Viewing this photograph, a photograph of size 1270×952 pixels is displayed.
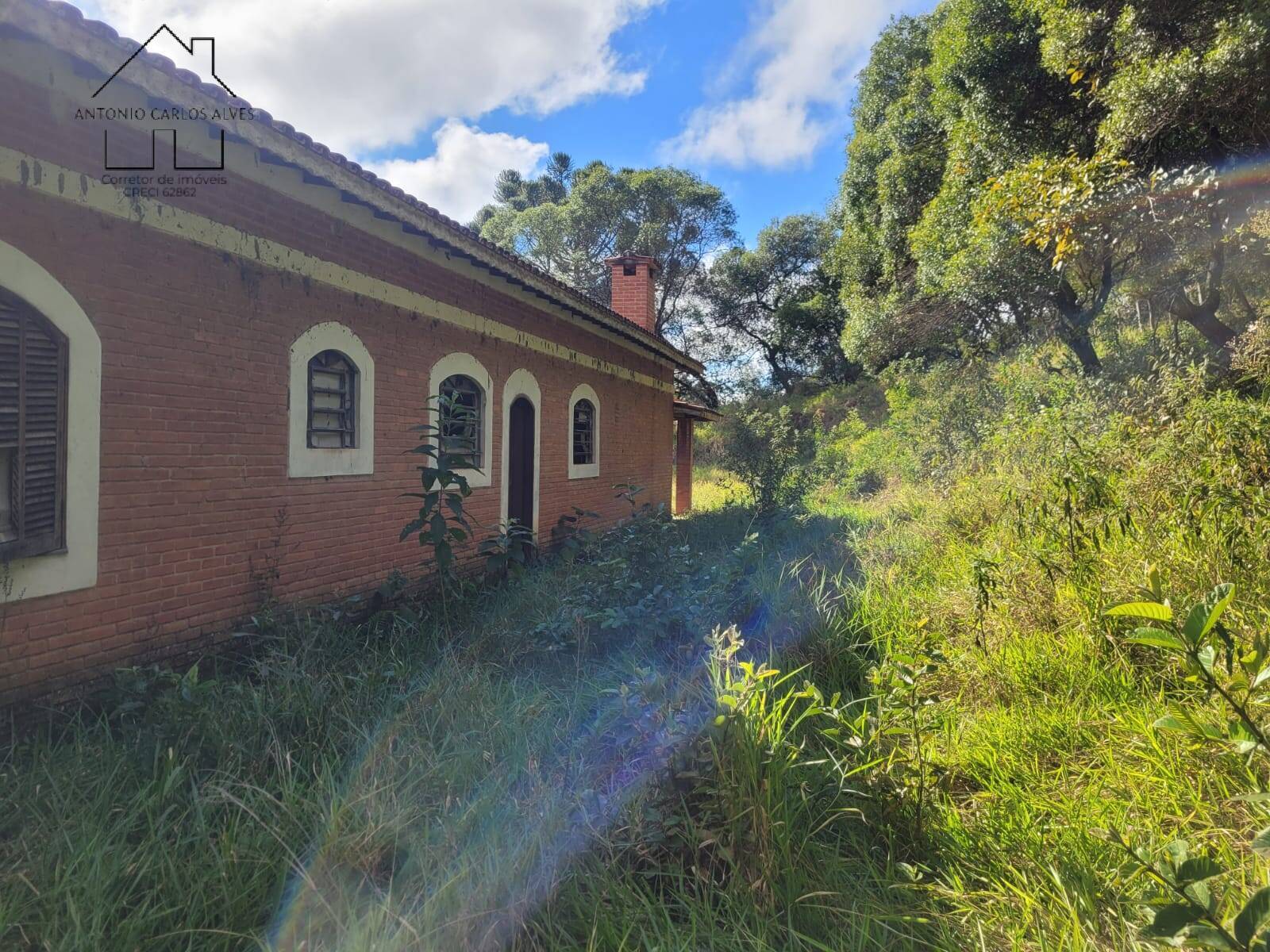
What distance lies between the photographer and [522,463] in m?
7.79

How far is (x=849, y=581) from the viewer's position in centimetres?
495

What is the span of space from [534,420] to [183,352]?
13.6ft

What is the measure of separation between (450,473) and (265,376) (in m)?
1.56

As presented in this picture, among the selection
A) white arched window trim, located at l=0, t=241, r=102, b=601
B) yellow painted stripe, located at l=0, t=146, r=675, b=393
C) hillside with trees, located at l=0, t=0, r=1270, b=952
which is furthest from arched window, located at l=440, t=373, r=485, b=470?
white arched window trim, located at l=0, t=241, r=102, b=601

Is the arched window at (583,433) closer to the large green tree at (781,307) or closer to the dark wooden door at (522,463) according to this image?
the dark wooden door at (522,463)

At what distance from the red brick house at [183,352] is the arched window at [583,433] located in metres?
2.81

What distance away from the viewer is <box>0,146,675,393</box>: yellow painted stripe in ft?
10.8

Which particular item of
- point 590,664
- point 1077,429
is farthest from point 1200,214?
point 590,664

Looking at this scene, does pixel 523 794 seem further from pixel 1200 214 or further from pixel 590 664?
pixel 1200 214

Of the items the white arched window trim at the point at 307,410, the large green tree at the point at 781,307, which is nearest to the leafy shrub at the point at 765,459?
the white arched window trim at the point at 307,410

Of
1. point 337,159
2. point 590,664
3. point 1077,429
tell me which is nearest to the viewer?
point 590,664

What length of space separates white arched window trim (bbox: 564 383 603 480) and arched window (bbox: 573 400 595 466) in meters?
0.05

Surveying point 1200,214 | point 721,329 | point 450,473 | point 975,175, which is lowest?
point 450,473

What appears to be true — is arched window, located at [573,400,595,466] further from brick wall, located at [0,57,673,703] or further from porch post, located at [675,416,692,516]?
porch post, located at [675,416,692,516]
